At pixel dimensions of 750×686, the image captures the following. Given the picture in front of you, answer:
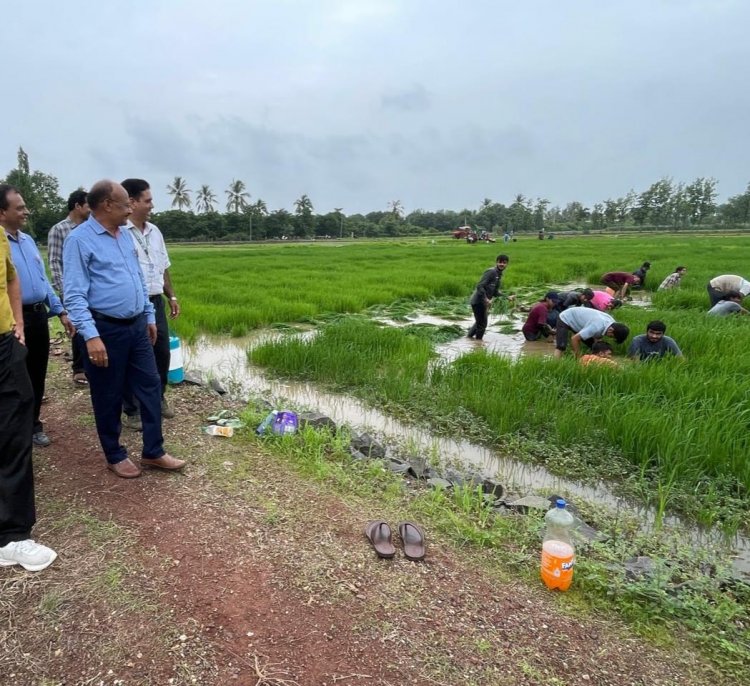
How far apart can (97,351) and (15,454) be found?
0.58 m

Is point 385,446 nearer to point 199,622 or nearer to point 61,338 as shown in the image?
point 199,622

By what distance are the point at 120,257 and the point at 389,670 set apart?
223cm

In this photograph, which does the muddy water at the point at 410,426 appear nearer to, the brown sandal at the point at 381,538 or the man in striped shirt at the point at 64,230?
the brown sandal at the point at 381,538

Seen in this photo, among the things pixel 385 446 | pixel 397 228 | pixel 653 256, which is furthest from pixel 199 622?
pixel 397 228

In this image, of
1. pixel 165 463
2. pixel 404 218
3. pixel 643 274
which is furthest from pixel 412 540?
pixel 404 218

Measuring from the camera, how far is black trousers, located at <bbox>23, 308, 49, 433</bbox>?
2945 millimetres

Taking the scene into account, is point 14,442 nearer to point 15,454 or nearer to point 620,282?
point 15,454

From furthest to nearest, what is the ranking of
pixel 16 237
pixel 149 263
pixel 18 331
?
pixel 149 263 → pixel 16 237 → pixel 18 331

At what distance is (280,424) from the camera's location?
356 centimetres

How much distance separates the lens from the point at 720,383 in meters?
4.12

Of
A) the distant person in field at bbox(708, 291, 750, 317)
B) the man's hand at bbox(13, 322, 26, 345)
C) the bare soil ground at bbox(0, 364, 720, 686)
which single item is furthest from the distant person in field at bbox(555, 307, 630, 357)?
the man's hand at bbox(13, 322, 26, 345)

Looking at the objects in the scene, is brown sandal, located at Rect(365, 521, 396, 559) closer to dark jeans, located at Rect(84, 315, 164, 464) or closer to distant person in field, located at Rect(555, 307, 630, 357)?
dark jeans, located at Rect(84, 315, 164, 464)

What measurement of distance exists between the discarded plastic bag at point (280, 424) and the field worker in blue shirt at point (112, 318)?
0.78 metres

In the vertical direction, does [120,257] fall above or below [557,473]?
above
